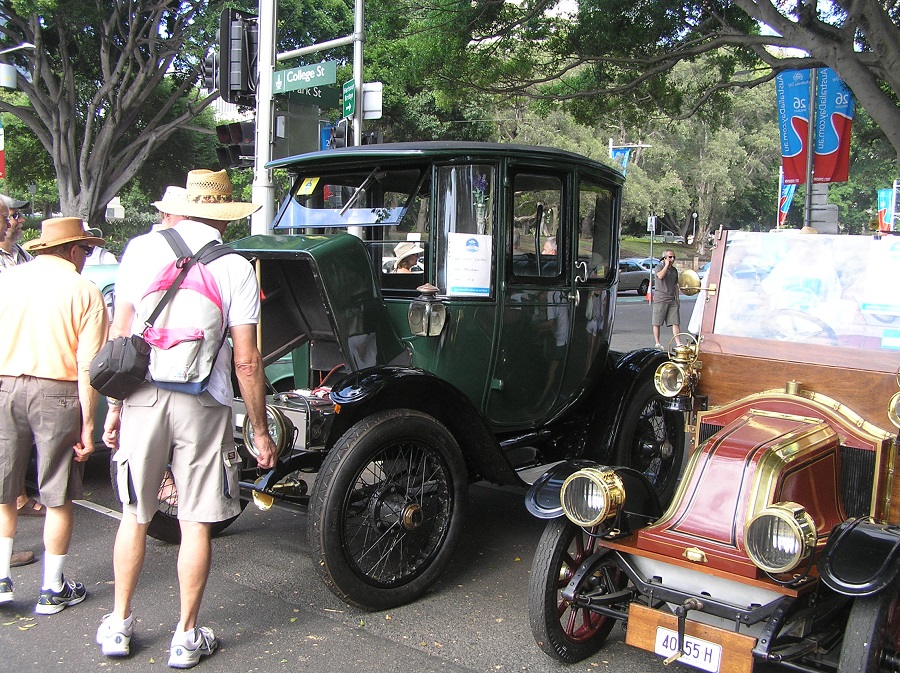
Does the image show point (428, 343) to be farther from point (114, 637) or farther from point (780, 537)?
point (780, 537)

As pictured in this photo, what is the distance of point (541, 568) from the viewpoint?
346 cm

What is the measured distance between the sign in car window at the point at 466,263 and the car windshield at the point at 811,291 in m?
1.30

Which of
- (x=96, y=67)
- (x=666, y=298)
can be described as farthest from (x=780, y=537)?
(x=96, y=67)

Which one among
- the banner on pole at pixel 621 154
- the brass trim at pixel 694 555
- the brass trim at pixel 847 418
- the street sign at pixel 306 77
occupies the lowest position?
the brass trim at pixel 694 555

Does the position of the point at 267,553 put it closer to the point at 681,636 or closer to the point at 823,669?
the point at 681,636

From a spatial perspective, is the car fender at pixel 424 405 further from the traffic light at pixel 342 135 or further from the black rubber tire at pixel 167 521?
the traffic light at pixel 342 135

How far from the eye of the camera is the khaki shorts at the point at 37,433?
13.1 ft

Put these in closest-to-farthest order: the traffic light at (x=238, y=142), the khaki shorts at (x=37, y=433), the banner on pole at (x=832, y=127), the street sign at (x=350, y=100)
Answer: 1. the khaki shorts at (x=37, y=433)
2. the traffic light at (x=238, y=142)
3. the banner on pole at (x=832, y=127)
4. the street sign at (x=350, y=100)

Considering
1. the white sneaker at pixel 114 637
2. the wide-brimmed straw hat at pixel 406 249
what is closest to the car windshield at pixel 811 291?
the wide-brimmed straw hat at pixel 406 249

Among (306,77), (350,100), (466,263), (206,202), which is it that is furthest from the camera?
(350,100)

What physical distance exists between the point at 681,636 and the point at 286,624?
1885mm

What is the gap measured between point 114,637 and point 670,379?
8.96ft

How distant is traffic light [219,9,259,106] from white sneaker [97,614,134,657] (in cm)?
744

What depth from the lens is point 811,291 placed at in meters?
3.98
